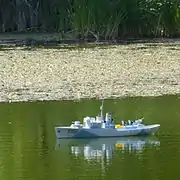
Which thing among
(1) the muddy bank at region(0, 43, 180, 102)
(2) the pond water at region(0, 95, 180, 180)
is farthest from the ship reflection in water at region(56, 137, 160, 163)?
(1) the muddy bank at region(0, 43, 180, 102)

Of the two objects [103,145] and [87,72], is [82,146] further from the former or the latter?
[87,72]

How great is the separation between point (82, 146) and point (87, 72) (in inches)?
377

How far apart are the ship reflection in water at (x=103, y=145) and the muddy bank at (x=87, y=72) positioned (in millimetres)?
5335

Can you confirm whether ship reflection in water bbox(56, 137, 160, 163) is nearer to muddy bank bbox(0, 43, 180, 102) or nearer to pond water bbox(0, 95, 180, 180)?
pond water bbox(0, 95, 180, 180)

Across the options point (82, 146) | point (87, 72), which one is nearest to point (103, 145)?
point (82, 146)

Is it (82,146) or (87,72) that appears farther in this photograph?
(87,72)

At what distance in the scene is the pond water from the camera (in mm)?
12812

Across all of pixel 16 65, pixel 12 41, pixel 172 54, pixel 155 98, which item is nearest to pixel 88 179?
pixel 155 98

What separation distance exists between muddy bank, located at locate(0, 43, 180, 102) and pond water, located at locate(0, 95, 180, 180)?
Answer: 4.58 feet

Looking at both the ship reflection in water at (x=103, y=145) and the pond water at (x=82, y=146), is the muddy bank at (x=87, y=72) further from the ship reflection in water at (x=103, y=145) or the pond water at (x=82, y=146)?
the ship reflection in water at (x=103, y=145)

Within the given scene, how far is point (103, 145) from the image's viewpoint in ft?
49.0

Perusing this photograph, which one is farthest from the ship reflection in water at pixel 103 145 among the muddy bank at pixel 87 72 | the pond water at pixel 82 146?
the muddy bank at pixel 87 72

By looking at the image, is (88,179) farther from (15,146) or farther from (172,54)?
(172,54)

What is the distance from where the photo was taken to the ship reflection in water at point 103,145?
46.6 feet
